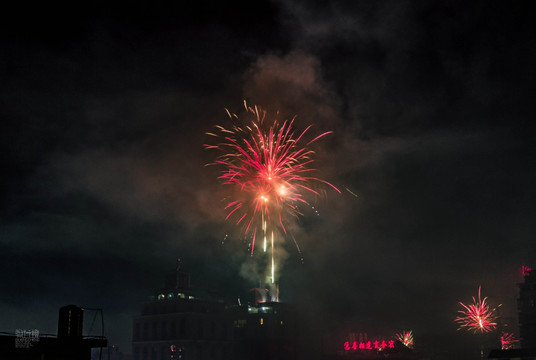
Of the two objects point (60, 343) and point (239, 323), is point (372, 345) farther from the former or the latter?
point (60, 343)

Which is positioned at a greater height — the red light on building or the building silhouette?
the building silhouette

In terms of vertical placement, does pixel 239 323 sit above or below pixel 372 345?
above

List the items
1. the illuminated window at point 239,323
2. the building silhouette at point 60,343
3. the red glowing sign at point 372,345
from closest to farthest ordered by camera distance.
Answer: the building silhouette at point 60,343, the red glowing sign at point 372,345, the illuminated window at point 239,323

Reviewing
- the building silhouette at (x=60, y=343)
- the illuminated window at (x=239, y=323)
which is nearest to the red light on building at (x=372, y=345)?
the illuminated window at (x=239, y=323)

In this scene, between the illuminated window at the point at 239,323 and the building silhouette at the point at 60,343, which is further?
the illuminated window at the point at 239,323

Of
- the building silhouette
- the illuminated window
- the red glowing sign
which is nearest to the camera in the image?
the building silhouette

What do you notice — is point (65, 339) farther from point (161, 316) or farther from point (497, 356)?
point (161, 316)

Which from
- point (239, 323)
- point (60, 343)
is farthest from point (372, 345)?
point (60, 343)

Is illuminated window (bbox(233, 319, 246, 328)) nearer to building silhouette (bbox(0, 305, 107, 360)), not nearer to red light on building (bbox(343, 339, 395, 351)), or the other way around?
red light on building (bbox(343, 339, 395, 351))

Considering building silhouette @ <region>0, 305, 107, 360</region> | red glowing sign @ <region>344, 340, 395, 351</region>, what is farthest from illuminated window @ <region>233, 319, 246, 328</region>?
building silhouette @ <region>0, 305, 107, 360</region>

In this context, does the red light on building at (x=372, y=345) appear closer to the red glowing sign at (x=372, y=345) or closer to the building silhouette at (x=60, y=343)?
the red glowing sign at (x=372, y=345)

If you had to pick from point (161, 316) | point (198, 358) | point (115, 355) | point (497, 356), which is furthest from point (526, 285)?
point (115, 355)
